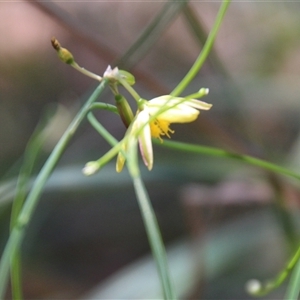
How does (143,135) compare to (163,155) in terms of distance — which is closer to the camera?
(143,135)

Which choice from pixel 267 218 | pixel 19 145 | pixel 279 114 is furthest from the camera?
pixel 279 114

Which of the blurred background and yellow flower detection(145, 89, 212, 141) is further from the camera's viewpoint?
the blurred background

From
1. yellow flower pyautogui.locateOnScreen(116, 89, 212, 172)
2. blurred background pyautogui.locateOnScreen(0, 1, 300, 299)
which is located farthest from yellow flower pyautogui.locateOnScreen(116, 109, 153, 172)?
blurred background pyautogui.locateOnScreen(0, 1, 300, 299)

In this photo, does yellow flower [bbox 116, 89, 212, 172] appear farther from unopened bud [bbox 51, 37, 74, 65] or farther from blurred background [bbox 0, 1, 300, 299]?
blurred background [bbox 0, 1, 300, 299]

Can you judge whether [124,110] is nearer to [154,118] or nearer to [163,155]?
[154,118]

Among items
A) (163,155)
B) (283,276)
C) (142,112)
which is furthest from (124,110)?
(163,155)

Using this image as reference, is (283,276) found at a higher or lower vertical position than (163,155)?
lower

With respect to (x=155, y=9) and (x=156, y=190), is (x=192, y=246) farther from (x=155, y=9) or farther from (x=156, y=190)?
(x=155, y=9)

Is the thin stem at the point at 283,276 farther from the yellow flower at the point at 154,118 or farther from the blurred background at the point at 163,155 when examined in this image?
the blurred background at the point at 163,155

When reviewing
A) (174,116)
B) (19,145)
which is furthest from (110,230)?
(174,116)
